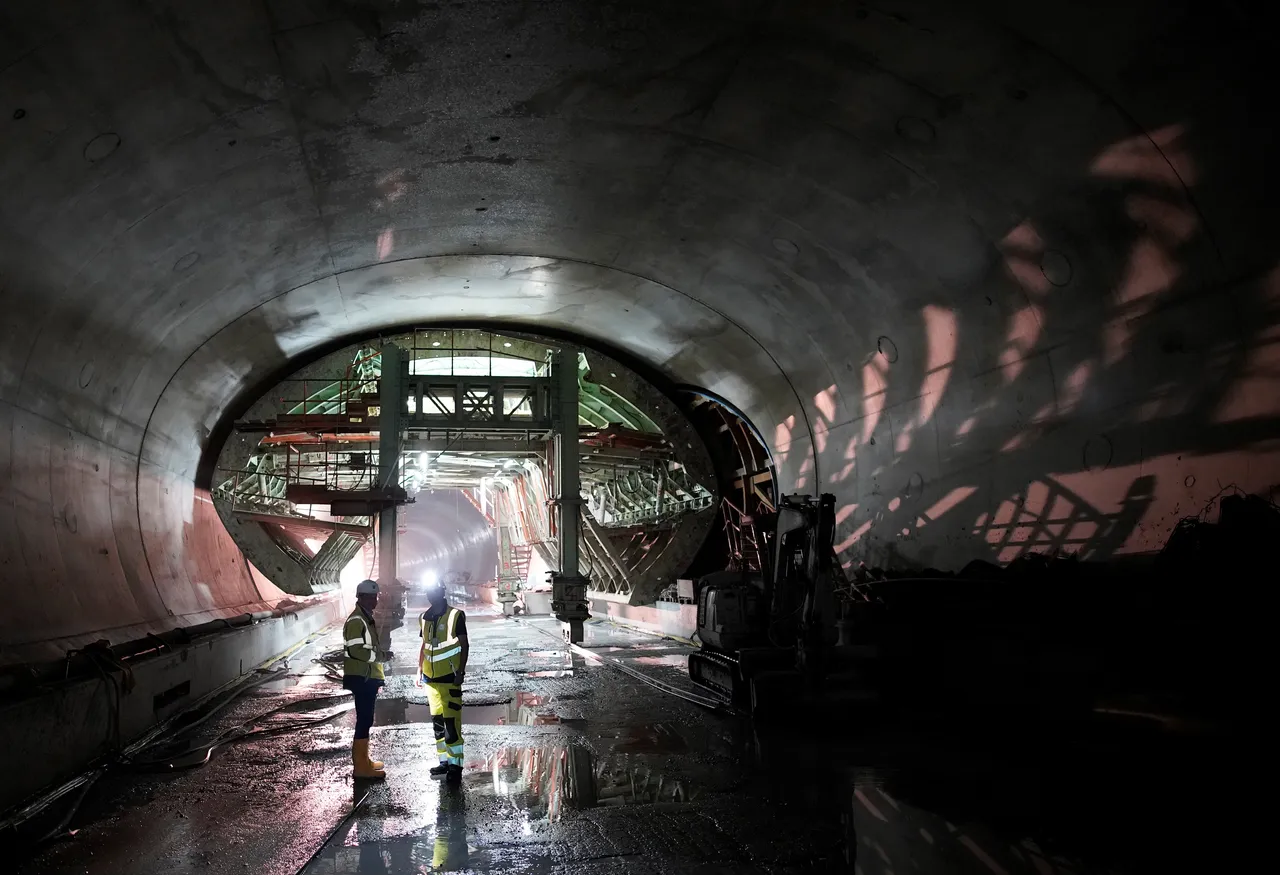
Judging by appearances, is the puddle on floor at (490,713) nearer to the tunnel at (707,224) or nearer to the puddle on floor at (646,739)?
the puddle on floor at (646,739)

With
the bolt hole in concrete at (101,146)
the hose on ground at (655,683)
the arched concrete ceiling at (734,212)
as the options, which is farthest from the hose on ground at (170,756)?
the bolt hole in concrete at (101,146)

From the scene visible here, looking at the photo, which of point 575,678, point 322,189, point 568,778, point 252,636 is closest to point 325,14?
point 322,189

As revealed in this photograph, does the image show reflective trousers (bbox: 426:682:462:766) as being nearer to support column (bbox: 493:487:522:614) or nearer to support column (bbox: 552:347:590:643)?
support column (bbox: 552:347:590:643)

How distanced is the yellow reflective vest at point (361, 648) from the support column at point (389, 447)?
8.86 m

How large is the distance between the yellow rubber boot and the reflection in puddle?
0.73 meters

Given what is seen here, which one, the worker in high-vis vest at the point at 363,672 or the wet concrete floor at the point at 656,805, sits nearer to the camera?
the wet concrete floor at the point at 656,805

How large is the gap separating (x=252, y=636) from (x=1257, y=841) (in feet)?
43.5

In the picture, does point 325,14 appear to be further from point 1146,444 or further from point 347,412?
point 347,412

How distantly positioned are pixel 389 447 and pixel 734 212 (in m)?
7.88

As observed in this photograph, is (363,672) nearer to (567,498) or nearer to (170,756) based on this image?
(170,756)

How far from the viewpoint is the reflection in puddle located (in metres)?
6.09

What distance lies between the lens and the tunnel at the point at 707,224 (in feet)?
23.1

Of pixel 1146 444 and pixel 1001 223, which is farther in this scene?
pixel 1001 223

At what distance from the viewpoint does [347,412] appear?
19.9m
